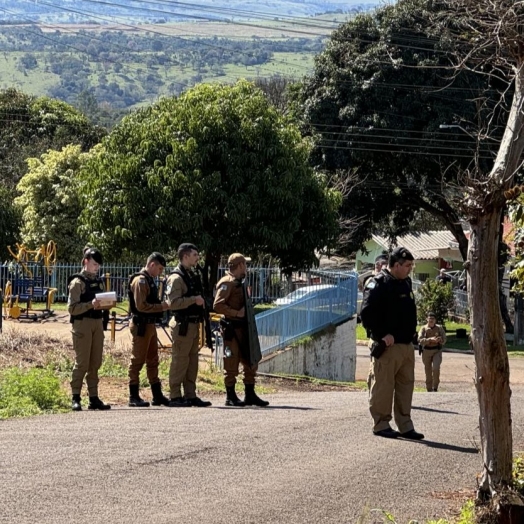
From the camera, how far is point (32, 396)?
13.3 metres

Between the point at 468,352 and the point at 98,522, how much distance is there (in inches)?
1201

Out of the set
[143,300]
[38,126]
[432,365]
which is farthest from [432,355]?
[38,126]

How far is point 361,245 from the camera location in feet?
139

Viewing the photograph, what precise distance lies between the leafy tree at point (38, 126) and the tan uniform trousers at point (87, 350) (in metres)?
49.2

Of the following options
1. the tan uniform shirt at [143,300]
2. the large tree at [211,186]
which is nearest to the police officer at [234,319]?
the tan uniform shirt at [143,300]

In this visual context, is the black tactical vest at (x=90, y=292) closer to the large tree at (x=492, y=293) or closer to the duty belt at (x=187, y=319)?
the duty belt at (x=187, y=319)

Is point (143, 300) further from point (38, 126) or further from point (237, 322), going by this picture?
point (38, 126)

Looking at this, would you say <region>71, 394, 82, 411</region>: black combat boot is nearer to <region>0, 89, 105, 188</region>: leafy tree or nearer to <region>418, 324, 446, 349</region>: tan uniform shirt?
<region>418, 324, 446, 349</region>: tan uniform shirt

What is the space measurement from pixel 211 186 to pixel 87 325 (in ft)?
55.3

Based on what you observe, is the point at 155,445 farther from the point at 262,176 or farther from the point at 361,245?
the point at 361,245

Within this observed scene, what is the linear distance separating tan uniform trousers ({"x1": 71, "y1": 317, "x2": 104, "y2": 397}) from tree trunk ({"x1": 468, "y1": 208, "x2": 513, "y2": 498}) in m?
6.32

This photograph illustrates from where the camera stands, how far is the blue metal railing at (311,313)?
71.3ft

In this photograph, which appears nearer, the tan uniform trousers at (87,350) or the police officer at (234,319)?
the tan uniform trousers at (87,350)

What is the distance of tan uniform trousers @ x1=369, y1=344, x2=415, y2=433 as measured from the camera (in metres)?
11.3
